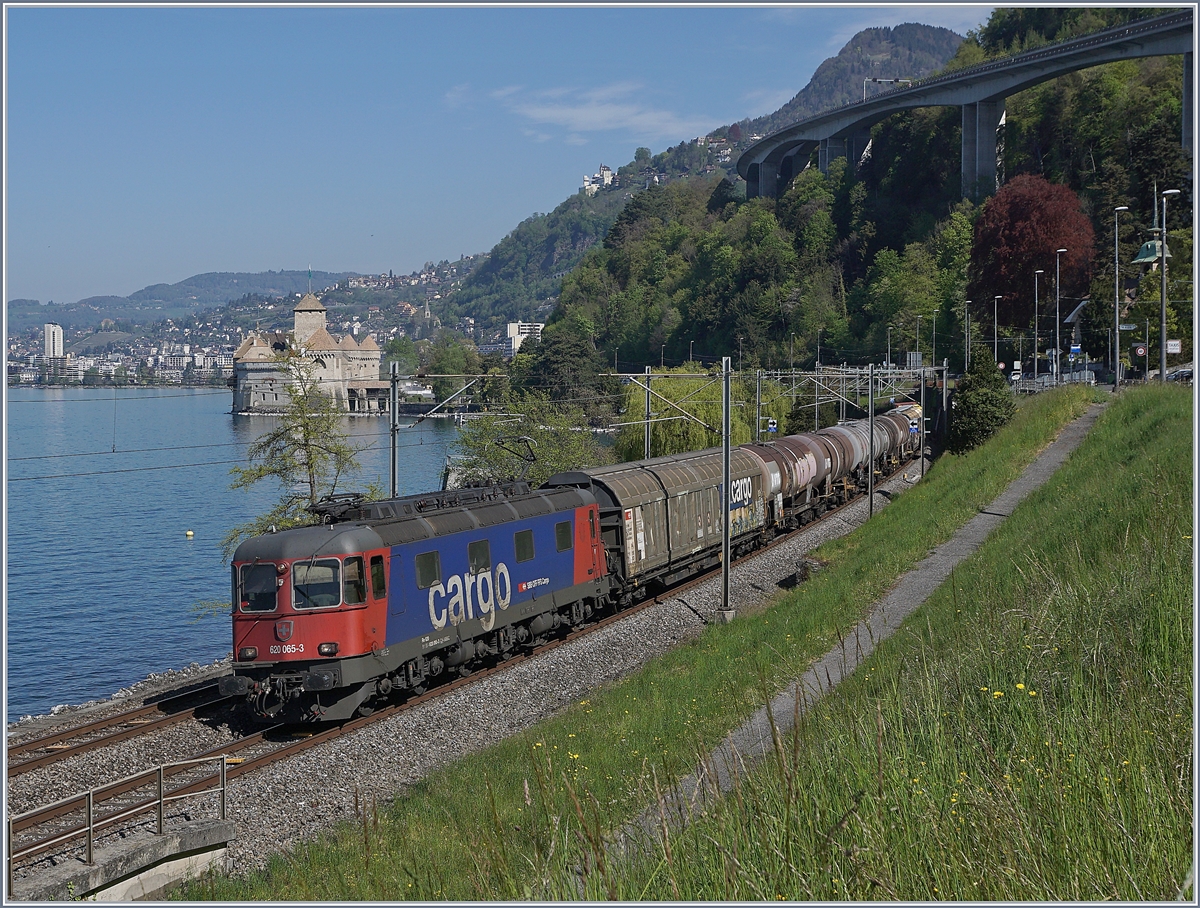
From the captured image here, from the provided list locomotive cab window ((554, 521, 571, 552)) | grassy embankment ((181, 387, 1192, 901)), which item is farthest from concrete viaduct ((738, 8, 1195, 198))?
grassy embankment ((181, 387, 1192, 901))

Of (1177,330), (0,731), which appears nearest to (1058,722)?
(0,731)

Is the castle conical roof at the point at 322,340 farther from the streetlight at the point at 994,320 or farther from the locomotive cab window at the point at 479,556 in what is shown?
the locomotive cab window at the point at 479,556

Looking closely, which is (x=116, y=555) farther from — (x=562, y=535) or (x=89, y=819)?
(x=89, y=819)

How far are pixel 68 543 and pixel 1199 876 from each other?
62.7 metres

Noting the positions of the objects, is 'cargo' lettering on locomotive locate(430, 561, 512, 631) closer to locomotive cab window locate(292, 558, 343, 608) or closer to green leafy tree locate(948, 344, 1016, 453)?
locomotive cab window locate(292, 558, 343, 608)

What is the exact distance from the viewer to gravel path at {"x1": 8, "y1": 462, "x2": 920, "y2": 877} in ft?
47.8

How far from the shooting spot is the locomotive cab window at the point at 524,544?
22.5 m

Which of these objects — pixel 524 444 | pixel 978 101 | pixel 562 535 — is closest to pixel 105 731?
pixel 562 535

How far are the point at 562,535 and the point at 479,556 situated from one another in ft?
11.5

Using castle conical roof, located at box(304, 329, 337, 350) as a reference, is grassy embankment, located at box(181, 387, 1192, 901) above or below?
below

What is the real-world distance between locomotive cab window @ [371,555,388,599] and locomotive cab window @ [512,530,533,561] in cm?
418

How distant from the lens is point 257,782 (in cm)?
1559

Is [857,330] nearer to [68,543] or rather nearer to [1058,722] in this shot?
[68,543]

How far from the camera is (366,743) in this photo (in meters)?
17.3
